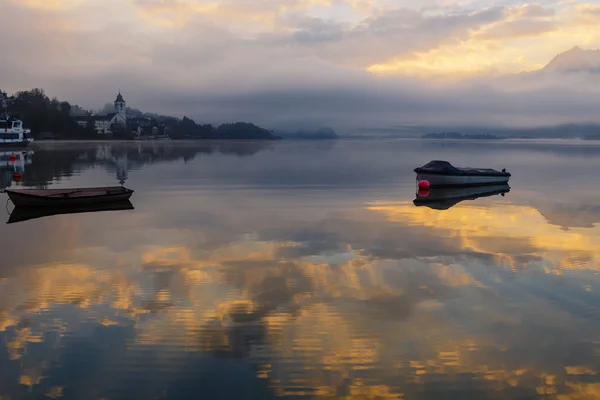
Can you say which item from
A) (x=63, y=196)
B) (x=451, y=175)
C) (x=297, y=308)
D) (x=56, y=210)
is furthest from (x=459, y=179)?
(x=297, y=308)

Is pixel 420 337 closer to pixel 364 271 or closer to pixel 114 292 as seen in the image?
pixel 364 271

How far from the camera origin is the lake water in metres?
10.8

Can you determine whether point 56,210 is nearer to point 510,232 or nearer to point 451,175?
point 510,232

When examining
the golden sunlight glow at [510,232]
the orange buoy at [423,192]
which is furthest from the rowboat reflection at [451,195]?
the golden sunlight glow at [510,232]

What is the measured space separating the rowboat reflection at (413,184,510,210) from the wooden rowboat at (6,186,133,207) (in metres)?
23.8

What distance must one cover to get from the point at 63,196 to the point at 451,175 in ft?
125

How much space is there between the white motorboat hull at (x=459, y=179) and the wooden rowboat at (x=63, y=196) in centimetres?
3086

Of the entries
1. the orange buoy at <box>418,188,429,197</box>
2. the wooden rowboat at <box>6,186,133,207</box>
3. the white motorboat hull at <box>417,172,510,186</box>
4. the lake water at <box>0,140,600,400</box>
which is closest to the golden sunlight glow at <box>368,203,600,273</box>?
the lake water at <box>0,140,600,400</box>

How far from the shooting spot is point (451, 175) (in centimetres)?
5278

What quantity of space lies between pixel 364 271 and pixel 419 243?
650cm

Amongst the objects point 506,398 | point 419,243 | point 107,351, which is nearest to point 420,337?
point 506,398

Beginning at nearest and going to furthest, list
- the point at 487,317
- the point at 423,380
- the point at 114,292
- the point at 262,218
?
1. the point at 423,380
2. the point at 487,317
3. the point at 114,292
4. the point at 262,218

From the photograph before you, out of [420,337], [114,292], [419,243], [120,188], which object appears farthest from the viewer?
[120,188]

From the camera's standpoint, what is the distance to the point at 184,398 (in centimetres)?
1009
